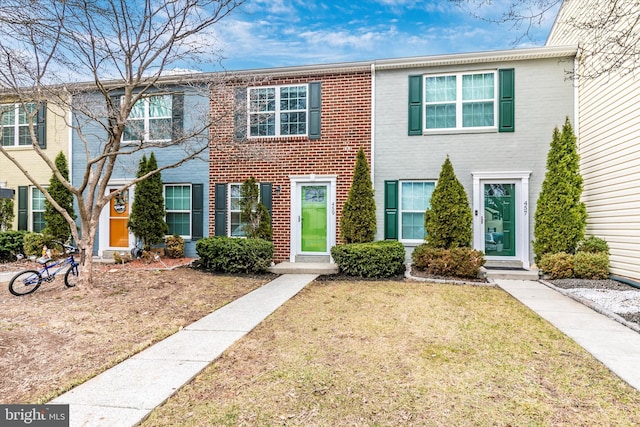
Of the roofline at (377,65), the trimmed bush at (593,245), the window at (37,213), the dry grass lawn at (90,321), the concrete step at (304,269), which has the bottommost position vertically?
the dry grass lawn at (90,321)

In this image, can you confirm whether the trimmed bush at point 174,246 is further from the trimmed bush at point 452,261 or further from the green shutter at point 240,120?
the trimmed bush at point 452,261

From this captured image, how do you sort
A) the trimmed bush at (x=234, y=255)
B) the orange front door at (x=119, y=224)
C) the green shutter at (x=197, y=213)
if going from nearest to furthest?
the trimmed bush at (x=234, y=255)
the green shutter at (x=197, y=213)
the orange front door at (x=119, y=224)

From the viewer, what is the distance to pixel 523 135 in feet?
29.5

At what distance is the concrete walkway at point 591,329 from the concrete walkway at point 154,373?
3799 millimetres

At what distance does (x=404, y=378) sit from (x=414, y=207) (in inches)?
263

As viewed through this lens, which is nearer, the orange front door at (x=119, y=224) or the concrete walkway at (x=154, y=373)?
the concrete walkway at (x=154, y=373)

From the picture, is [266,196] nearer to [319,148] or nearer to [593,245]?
[319,148]

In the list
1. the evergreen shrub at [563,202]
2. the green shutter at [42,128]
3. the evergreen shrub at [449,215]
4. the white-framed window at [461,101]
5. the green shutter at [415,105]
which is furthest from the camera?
the green shutter at [42,128]

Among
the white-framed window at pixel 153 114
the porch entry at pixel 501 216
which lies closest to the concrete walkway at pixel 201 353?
the porch entry at pixel 501 216

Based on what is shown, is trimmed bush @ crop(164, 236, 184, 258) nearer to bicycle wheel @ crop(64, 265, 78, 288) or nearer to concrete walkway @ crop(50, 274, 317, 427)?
bicycle wheel @ crop(64, 265, 78, 288)

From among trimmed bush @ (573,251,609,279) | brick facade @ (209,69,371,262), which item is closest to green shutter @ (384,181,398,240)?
brick facade @ (209,69,371,262)

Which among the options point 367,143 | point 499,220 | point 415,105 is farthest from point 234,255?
point 499,220

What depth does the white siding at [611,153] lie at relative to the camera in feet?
22.7

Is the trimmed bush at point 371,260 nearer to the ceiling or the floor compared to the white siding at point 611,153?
nearer to the floor
